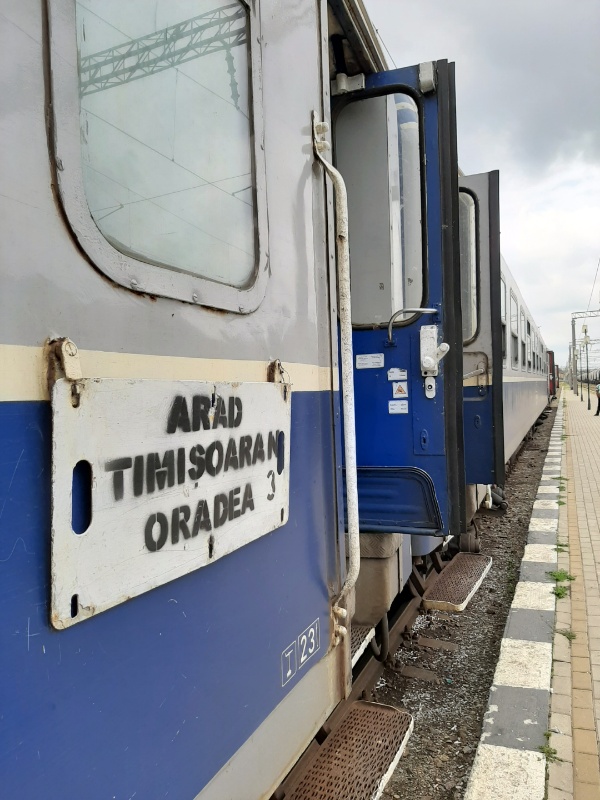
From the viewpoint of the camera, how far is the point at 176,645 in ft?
4.37

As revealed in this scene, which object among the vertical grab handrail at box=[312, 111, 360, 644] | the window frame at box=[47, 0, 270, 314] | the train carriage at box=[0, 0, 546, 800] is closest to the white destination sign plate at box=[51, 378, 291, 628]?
the train carriage at box=[0, 0, 546, 800]

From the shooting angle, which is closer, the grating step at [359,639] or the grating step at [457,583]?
the grating step at [359,639]

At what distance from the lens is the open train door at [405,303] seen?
2.97m

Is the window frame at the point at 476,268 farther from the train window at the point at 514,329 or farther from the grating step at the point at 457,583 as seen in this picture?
the train window at the point at 514,329

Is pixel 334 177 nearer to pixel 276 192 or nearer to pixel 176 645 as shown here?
pixel 276 192

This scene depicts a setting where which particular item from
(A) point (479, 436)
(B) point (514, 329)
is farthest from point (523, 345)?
(A) point (479, 436)

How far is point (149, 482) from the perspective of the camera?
3.99ft

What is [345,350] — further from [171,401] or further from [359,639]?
[359,639]

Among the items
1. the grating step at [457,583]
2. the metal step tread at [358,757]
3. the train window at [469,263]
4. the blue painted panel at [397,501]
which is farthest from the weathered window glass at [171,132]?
the train window at [469,263]

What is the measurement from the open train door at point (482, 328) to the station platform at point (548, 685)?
104 centimetres

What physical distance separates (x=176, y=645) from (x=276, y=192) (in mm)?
1249

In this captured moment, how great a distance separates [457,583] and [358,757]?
2457 millimetres

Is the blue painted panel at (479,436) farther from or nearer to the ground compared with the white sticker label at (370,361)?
nearer to the ground

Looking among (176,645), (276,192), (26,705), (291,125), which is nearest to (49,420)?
(26,705)
